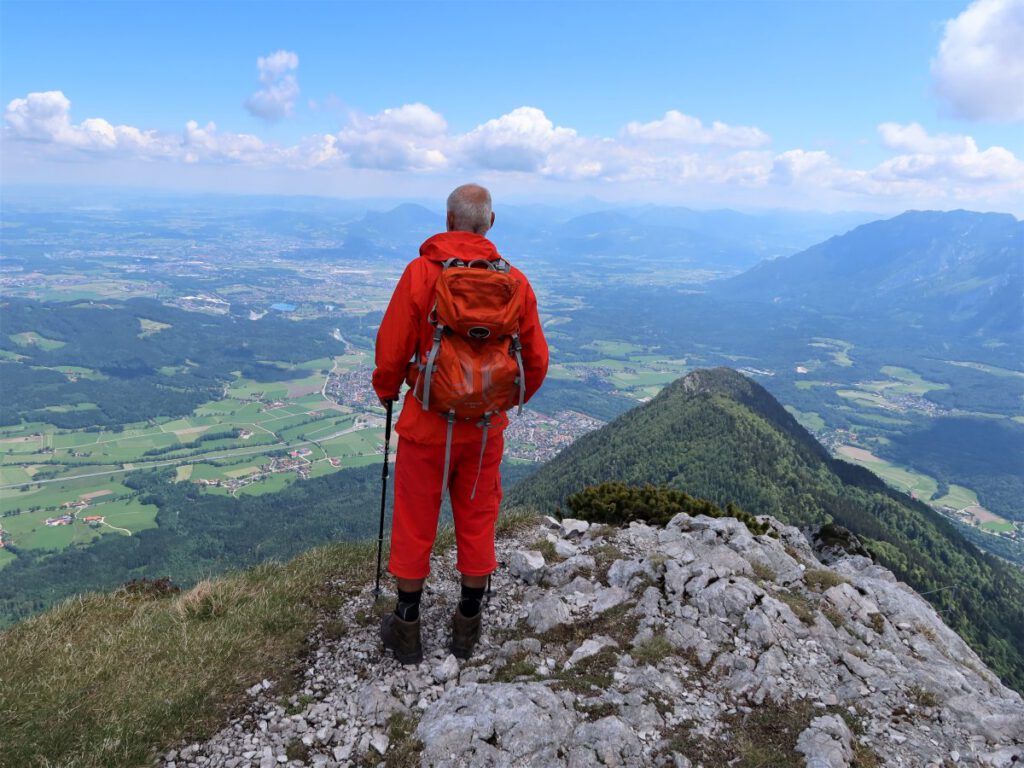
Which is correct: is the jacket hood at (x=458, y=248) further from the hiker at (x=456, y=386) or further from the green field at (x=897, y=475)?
the green field at (x=897, y=475)

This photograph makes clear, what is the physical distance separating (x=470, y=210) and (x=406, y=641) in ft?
14.2

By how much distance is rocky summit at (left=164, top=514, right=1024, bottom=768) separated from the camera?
4.43 meters

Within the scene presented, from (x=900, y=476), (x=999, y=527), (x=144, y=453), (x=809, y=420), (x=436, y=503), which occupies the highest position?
(x=436, y=503)

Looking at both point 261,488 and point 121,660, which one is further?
point 261,488

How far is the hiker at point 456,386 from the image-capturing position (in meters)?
4.69

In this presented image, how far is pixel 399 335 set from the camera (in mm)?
4891

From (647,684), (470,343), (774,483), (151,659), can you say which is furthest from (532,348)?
(774,483)

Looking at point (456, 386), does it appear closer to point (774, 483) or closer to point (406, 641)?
point (406, 641)

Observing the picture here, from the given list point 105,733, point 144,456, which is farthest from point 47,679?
point 144,456

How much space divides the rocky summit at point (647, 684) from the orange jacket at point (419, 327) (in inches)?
94.2

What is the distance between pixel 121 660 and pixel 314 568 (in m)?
2.46

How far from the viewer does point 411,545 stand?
17.7 ft

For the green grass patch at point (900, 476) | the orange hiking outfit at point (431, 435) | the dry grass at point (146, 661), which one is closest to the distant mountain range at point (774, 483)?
the dry grass at point (146, 661)

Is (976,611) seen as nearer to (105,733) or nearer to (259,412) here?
(105,733)
